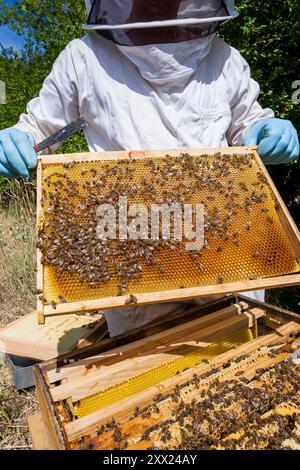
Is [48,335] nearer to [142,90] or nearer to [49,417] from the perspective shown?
[49,417]

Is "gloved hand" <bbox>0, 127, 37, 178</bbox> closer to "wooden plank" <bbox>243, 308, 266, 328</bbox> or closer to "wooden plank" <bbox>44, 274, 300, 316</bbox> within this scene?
"wooden plank" <bbox>44, 274, 300, 316</bbox>

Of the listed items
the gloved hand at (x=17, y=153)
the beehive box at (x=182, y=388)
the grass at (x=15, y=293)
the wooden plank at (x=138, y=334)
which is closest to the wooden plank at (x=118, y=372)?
the beehive box at (x=182, y=388)

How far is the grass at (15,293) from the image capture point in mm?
3443

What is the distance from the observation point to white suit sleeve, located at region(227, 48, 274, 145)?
10.5 ft

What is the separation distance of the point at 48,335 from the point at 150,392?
6.87 ft

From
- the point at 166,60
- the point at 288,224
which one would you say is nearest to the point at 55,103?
the point at 166,60

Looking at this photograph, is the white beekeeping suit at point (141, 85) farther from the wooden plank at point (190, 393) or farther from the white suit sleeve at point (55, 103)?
the wooden plank at point (190, 393)

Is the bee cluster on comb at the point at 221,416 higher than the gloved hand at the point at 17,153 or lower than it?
lower

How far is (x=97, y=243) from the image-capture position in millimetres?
2248

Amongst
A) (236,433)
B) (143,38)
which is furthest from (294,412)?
(143,38)

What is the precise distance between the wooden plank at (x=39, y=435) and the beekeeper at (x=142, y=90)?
1.15 m

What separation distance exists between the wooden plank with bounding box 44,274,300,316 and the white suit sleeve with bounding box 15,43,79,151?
5.54 feet

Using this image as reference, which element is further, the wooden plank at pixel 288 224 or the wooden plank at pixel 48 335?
the wooden plank at pixel 48 335

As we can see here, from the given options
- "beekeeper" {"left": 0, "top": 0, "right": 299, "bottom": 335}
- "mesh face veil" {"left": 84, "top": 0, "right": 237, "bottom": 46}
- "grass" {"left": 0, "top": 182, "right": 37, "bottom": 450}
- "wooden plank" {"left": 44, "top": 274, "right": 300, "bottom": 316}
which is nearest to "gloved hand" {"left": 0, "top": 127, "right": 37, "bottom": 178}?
"beekeeper" {"left": 0, "top": 0, "right": 299, "bottom": 335}
